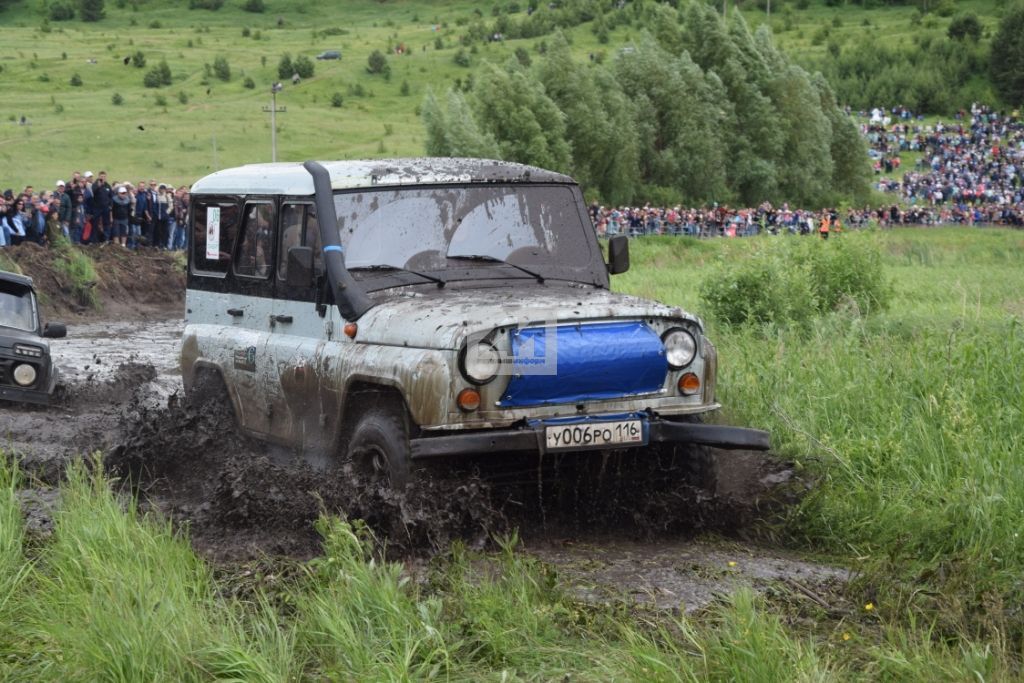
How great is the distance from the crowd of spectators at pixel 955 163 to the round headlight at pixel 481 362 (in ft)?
216

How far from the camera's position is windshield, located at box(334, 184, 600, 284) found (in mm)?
8109

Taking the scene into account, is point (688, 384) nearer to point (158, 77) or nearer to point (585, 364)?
point (585, 364)

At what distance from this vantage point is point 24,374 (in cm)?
1363

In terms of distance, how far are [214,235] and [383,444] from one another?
2881 mm

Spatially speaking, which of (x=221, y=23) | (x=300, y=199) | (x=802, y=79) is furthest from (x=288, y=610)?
(x=221, y=23)

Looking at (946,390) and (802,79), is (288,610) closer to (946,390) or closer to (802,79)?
(946,390)

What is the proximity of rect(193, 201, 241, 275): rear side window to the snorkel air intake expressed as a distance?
1.22 m

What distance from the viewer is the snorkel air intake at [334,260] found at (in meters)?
7.81

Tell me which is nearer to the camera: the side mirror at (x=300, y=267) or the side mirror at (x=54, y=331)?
the side mirror at (x=300, y=267)

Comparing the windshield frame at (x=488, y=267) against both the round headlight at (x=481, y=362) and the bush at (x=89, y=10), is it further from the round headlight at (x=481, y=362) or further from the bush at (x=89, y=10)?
the bush at (x=89, y=10)

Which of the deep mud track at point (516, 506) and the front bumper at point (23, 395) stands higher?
the deep mud track at point (516, 506)

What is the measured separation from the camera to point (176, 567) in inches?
247

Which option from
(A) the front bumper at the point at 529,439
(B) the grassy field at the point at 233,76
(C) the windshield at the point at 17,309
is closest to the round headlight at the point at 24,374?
(C) the windshield at the point at 17,309

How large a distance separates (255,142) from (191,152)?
17.1ft
